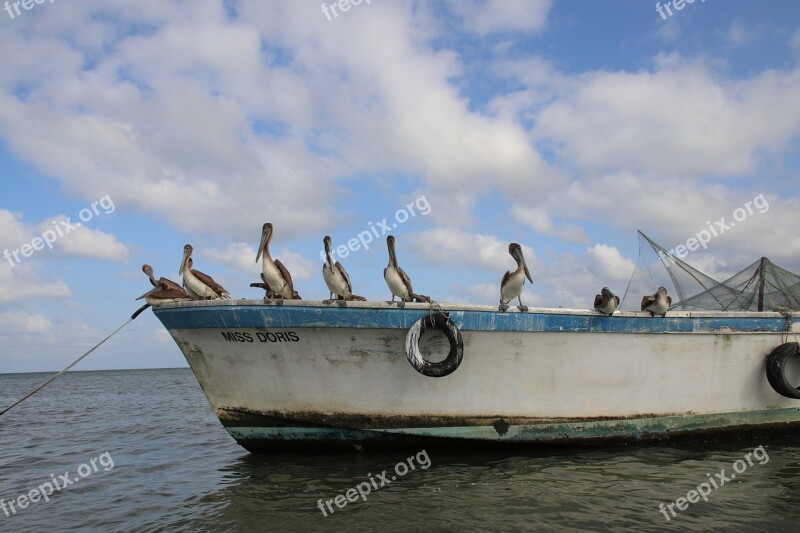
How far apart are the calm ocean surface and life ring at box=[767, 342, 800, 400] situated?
0.89 metres

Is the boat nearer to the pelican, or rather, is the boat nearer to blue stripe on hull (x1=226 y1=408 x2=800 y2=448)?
blue stripe on hull (x1=226 y1=408 x2=800 y2=448)

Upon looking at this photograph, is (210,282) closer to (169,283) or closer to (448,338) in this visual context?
(169,283)

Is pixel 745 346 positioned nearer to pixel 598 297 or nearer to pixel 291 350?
pixel 598 297

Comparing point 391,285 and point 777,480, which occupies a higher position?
point 391,285

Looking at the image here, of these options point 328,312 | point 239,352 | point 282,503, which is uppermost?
point 328,312

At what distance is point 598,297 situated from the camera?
7.81 metres

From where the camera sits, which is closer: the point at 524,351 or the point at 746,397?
the point at 524,351

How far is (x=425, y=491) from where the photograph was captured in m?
6.24

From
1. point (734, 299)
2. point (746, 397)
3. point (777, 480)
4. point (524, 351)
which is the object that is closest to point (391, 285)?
point (524, 351)

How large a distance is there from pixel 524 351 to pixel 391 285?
2.08 meters

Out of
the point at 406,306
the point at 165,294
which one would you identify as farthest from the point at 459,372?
the point at 165,294

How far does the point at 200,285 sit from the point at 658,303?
6726 mm

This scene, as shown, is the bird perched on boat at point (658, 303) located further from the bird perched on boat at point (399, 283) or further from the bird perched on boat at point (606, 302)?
the bird perched on boat at point (399, 283)

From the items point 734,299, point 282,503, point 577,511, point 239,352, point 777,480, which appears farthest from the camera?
point 734,299
